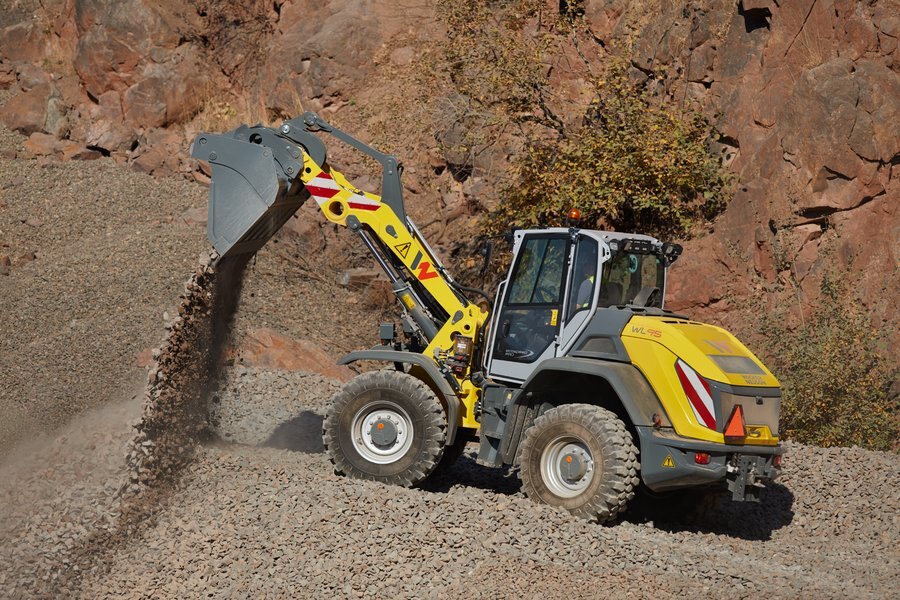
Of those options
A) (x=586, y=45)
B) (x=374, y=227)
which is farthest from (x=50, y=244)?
(x=374, y=227)

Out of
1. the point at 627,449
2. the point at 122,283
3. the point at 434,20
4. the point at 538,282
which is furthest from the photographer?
the point at 434,20

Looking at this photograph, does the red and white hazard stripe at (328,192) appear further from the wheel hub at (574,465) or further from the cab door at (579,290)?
the wheel hub at (574,465)

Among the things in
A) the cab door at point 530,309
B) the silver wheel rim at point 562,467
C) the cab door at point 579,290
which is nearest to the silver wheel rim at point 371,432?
the cab door at point 530,309

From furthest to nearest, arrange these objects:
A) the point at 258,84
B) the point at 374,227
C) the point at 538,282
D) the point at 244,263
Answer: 1. the point at 258,84
2. the point at 244,263
3. the point at 374,227
4. the point at 538,282

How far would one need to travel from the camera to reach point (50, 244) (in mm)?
19562

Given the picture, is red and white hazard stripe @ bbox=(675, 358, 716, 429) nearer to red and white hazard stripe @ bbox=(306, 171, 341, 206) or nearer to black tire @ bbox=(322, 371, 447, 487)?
black tire @ bbox=(322, 371, 447, 487)

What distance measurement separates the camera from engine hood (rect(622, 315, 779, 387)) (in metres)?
7.96

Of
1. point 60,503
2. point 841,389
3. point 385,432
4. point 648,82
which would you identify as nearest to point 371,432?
point 385,432

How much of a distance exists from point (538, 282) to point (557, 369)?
0.89 meters

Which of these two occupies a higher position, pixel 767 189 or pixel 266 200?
pixel 767 189

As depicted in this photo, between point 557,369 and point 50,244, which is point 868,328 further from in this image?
point 50,244

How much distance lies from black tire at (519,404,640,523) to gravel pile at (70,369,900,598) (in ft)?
0.79

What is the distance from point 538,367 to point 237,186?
3.22 metres

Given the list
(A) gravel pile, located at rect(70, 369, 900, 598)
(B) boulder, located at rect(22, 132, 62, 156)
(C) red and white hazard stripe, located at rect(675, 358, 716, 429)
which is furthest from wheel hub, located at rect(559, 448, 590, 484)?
(B) boulder, located at rect(22, 132, 62, 156)
